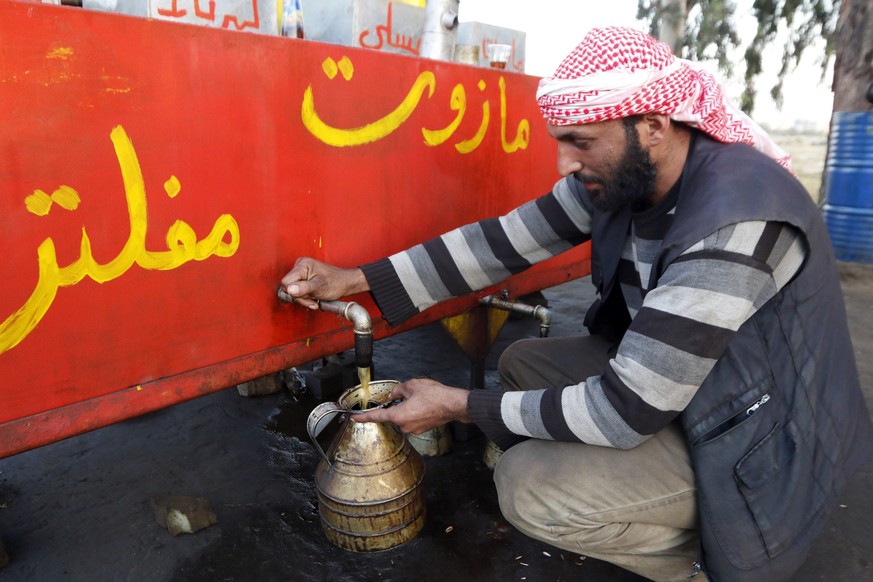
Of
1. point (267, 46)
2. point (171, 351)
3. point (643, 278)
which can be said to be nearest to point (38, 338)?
point (171, 351)

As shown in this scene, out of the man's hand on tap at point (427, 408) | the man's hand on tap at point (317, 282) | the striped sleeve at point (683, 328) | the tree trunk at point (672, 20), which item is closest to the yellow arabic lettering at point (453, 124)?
the man's hand on tap at point (317, 282)

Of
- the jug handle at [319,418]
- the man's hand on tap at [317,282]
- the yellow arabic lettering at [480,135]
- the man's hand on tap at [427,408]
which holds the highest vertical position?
the yellow arabic lettering at [480,135]

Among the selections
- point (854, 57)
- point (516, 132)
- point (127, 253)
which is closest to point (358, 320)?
point (127, 253)

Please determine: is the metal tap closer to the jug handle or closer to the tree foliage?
the jug handle

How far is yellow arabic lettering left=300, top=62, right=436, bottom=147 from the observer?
1.77m

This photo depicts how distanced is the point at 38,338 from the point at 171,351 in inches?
12.1

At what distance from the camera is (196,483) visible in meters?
2.34

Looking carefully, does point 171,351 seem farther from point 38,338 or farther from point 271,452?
point 271,452

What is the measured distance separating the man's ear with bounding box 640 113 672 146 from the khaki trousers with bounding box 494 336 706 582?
29.0 inches

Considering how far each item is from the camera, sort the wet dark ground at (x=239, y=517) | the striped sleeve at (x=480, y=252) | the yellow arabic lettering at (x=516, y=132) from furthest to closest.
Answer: the yellow arabic lettering at (x=516, y=132)
the striped sleeve at (x=480, y=252)
the wet dark ground at (x=239, y=517)

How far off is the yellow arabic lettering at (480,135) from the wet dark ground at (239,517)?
→ 1182 millimetres

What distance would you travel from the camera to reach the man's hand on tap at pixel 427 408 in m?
1.65

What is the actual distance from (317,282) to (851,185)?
5624mm

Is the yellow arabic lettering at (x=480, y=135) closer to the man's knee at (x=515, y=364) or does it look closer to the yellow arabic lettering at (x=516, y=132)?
the yellow arabic lettering at (x=516, y=132)
